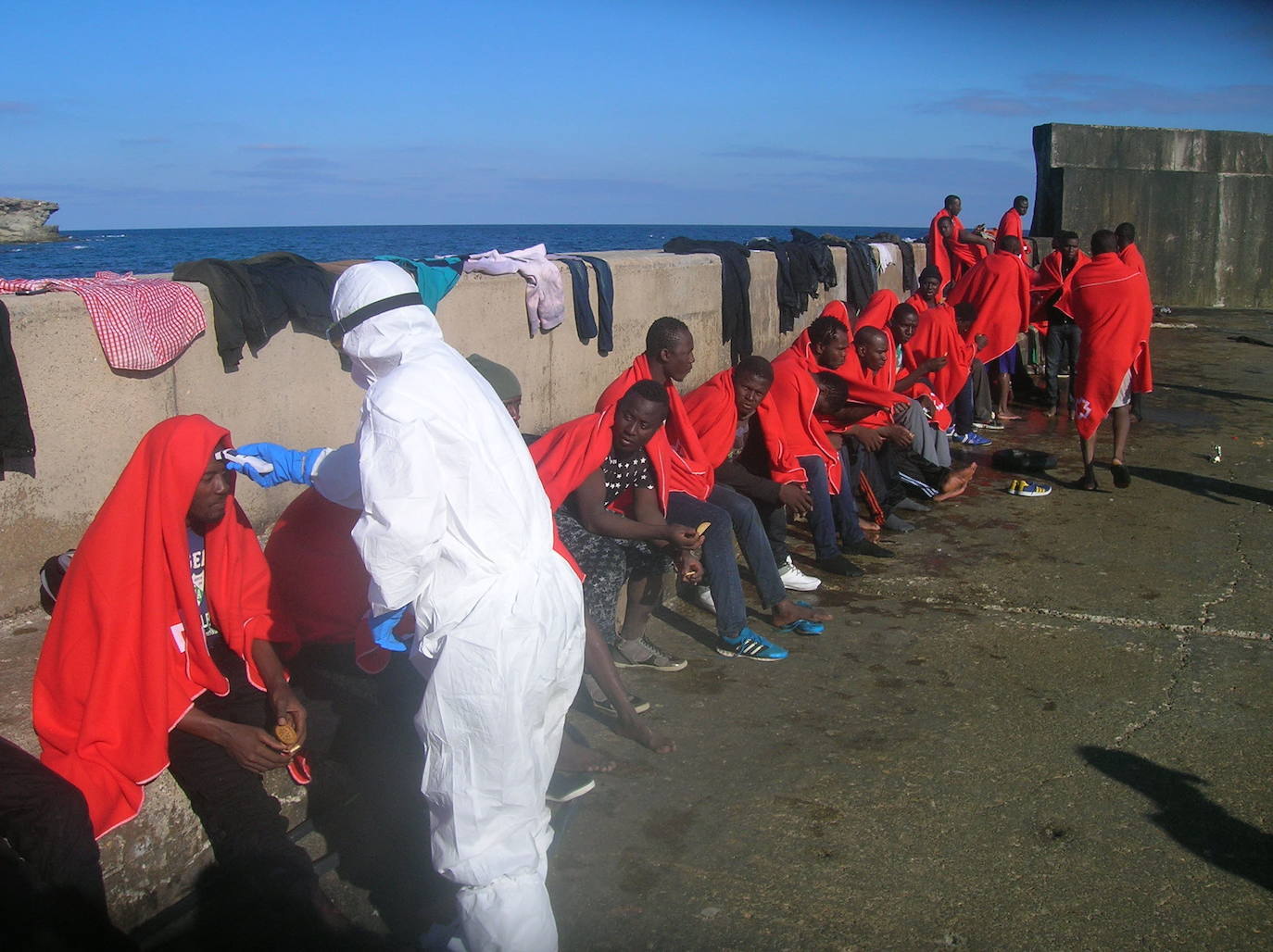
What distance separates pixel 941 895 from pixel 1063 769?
2.74 feet

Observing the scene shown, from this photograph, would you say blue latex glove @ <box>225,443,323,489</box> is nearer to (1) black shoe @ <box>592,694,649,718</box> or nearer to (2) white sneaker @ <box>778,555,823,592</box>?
(1) black shoe @ <box>592,694,649,718</box>

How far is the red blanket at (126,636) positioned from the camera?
2611mm

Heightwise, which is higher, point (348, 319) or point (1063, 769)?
point (348, 319)

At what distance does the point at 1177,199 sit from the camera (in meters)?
16.6

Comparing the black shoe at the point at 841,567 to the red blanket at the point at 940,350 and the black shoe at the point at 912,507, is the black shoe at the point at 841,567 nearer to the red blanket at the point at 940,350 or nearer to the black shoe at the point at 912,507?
the black shoe at the point at 912,507

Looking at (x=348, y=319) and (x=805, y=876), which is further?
(x=805, y=876)

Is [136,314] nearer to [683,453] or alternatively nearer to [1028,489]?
[683,453]

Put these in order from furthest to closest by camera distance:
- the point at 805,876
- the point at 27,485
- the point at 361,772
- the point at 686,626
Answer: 1. the point at 686,626
2. the point at 27,485
3. the point at 361,772
4. the point at 805,876

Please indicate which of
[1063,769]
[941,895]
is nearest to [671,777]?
[941,895]

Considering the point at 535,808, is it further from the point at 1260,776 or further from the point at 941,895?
the point at 1260,776

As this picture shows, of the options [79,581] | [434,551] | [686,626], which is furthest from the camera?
[686,626]

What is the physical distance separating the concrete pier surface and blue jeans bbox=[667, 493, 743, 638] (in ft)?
0.65

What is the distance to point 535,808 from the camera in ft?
8.00

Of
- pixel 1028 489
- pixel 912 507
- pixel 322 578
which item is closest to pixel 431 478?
pixel 322 578
